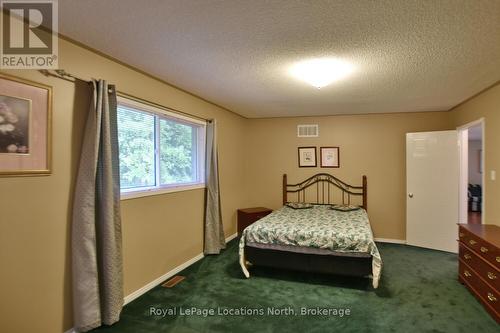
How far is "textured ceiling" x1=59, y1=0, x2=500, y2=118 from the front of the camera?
1773 mm

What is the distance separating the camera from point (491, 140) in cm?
341

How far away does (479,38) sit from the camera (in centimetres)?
214

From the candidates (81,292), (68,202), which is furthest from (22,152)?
(81,292)

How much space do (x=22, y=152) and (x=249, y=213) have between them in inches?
147

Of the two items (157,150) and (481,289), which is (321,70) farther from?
(481,289)

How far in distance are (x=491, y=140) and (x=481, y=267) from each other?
1.58 metres

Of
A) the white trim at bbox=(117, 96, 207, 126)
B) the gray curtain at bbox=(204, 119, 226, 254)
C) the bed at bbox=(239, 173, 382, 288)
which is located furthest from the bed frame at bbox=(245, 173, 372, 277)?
the white trim at bbox=(117, 96, 207, 126)

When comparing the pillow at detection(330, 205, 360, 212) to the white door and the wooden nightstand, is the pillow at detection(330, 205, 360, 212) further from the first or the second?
the wooden nightstand

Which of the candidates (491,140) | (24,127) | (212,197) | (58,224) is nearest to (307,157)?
(212,197)

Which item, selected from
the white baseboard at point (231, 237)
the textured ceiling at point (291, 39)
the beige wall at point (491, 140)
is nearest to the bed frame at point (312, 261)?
the white baseboard at point (231, 237)

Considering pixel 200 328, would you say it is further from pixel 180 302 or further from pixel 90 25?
pixel 90 25

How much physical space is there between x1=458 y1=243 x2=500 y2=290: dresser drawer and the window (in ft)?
11.1

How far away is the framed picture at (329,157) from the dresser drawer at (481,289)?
8.51ft

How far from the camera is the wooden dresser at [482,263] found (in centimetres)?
252
